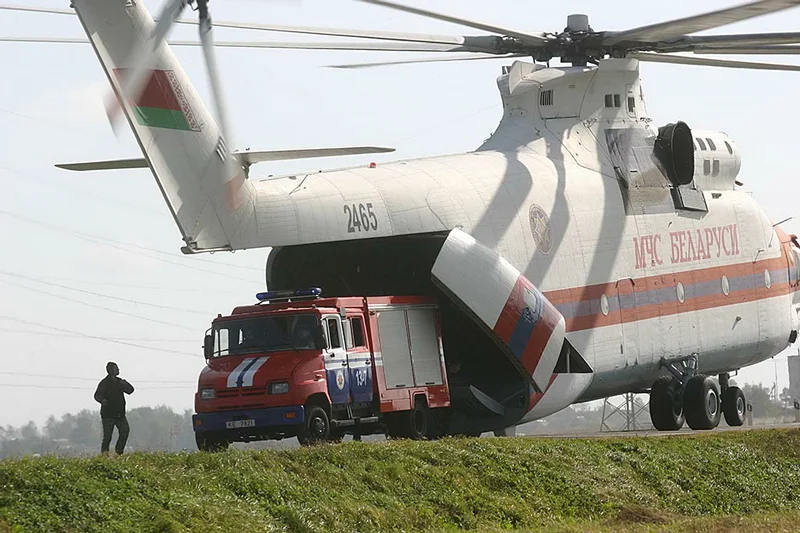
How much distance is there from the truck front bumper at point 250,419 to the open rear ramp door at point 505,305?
4750mm

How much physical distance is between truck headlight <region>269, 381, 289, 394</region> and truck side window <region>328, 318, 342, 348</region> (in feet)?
4.73

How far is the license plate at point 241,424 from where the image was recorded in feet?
73.2

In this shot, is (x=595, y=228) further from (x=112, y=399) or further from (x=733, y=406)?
(x=112, y=399)

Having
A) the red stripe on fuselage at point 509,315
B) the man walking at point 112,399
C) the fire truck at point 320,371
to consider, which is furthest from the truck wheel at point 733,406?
the man walking at point 112,399

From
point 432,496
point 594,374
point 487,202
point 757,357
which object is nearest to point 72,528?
point 432,496

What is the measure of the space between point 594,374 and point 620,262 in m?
2.71

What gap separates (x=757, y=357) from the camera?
35.7 metres

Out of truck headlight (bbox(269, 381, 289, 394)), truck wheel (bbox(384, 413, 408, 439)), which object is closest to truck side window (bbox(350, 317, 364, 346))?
truck wheel (bbox(384, 413, 408, 439))

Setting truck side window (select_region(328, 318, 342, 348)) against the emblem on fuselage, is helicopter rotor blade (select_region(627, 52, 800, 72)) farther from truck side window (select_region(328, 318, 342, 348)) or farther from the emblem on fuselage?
truck side window (select_region(328, 318, 342, 348))

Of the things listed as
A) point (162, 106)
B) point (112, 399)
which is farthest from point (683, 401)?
point (162, 106)

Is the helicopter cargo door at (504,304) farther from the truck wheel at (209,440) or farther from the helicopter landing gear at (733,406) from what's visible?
the helicopter landing gear at (733,406)

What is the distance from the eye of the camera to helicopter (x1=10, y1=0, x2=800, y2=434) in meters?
22.8

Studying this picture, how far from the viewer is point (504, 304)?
2597 centimetres

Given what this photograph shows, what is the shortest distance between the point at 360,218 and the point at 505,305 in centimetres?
340
